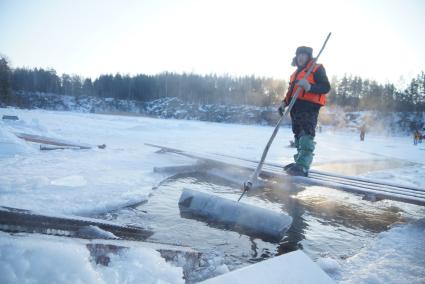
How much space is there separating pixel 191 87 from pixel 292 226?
285ft

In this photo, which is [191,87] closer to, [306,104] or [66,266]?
[306,104]

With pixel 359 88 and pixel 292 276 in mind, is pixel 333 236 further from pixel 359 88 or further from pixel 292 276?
pixel 359 88

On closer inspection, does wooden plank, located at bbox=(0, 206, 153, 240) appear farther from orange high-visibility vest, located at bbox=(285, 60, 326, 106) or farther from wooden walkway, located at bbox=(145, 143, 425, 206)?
orange high-visibility vest, located at bbox=(285, 60, 326, 106)

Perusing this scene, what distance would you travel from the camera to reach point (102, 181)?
4.02 metres

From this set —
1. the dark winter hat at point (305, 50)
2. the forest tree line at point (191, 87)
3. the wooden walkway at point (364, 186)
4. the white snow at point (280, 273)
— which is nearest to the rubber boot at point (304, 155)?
the wooden walkway at point (364, 186)

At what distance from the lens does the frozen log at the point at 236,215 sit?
251 cm

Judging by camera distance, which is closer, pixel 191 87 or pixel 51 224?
pixel 51 224

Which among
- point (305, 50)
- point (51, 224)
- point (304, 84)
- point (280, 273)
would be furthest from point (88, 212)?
point (305, 50)

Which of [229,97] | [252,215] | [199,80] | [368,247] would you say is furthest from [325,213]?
[199,80]

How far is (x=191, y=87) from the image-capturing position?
8781cm

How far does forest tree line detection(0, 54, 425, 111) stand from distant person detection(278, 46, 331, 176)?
71531 mm

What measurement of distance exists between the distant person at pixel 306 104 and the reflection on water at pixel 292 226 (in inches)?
19.2

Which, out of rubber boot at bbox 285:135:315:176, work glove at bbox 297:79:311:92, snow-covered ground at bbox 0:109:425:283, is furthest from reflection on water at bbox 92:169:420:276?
work glove at bbox 297:79:311:92

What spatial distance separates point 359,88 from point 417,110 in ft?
56.0
